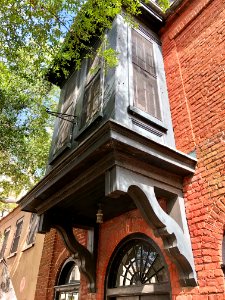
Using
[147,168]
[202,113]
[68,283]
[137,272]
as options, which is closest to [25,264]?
[68,283]

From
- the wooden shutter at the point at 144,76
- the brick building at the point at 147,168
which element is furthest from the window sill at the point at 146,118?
the wooden shutter at the point at 144,76

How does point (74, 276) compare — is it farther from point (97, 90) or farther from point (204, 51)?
point (204, 51)

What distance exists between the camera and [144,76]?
4957 mm

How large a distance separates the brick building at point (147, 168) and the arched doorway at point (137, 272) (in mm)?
17

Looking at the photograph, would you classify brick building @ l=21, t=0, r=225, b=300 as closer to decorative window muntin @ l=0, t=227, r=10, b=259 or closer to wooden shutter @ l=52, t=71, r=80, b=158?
wooden shutter @ l=52, t=71, r=80, b=158

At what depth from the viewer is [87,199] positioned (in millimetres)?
4680

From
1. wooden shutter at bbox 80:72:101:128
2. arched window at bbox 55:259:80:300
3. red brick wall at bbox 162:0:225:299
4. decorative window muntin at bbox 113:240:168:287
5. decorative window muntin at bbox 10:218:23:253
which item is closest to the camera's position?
red brick wall at bbox 162:0:225:299

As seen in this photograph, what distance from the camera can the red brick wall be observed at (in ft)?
11.1

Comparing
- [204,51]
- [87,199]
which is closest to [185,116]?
[204,51]

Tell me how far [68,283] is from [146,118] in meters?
4.36

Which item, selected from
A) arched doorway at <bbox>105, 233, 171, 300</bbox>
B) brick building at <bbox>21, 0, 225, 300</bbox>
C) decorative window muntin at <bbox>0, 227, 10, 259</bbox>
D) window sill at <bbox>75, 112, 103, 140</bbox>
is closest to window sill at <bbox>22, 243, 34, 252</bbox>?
brick building at <bbox>21, 0, 225, 300</bbox>

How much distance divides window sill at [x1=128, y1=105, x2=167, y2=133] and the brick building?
19 mm

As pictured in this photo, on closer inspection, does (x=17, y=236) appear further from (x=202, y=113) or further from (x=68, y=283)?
(x=202, y=113)

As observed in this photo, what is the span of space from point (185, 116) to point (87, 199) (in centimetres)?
222
